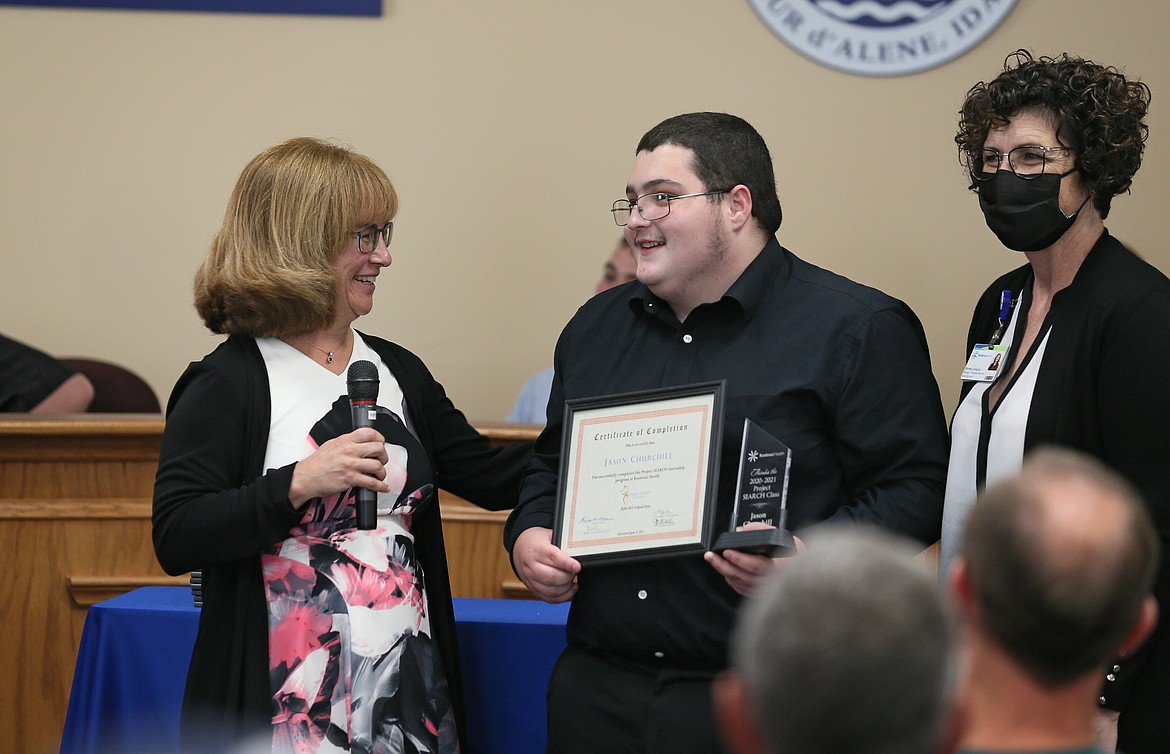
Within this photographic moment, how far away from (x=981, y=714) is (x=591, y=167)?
14.1 feet

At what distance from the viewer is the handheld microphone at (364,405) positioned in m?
2.10

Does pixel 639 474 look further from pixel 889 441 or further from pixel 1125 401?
pixel 1125 401

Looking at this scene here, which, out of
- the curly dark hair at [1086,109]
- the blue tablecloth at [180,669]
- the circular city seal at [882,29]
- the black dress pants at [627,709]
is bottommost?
the blue tablecloth at [180,669]

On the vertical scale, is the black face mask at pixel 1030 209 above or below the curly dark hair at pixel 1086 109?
below

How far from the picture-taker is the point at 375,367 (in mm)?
2229

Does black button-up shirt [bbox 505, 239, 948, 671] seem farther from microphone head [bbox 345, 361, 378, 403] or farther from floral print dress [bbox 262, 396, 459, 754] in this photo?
microphone head [bbox 345, 361, 378, 403]

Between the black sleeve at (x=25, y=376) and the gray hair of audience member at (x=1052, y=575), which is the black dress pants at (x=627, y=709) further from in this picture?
the black sleeve at (x=25, y=376)

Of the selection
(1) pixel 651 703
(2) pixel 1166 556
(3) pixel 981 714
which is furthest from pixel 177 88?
(3) pixel 981 714

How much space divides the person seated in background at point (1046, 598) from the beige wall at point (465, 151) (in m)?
4.15

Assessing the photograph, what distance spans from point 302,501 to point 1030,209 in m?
1.29

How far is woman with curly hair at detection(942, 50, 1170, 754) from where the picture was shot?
1.94m

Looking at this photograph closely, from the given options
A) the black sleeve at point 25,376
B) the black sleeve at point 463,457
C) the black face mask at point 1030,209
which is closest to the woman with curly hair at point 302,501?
the black sleeve at point 463,457

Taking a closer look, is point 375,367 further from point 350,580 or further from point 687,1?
point 687,1

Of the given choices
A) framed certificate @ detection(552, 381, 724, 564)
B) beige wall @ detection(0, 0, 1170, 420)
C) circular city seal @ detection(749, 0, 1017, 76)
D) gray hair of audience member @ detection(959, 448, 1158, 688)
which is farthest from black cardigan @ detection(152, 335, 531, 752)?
circular city seal @ detection(749, 0, 1017, 76)
